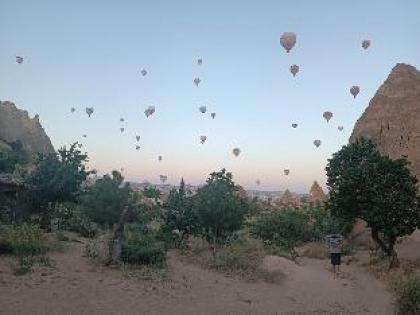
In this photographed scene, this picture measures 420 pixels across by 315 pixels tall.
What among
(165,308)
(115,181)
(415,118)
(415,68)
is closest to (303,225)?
(115,181)

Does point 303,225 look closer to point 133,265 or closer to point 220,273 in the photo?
point 220,273

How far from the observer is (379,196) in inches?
893

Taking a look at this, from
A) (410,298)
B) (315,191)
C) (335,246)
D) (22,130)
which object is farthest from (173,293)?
(22,130)

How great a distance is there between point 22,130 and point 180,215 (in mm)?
69854

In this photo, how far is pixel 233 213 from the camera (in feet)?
79.2

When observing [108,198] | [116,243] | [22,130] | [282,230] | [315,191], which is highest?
[22,130]

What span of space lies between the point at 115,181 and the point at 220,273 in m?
9.99

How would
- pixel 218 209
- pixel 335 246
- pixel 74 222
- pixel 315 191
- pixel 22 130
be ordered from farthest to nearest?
pixel 22 130 < pixel 315 191 < pixel 74 222 < pixel 218 209 < pixel 335 246

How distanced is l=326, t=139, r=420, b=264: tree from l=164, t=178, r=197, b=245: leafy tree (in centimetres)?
768

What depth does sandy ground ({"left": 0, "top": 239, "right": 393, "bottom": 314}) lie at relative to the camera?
1379 cm

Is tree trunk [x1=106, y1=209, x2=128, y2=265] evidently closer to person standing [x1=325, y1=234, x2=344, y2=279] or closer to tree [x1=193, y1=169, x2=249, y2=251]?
tree [x1=193, y1=169, x2=249, y2=251]

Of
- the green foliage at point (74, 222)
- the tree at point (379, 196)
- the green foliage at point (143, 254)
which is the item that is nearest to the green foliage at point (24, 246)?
the green foliage at point (143, 254)

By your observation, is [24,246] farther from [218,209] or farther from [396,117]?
[396,117]

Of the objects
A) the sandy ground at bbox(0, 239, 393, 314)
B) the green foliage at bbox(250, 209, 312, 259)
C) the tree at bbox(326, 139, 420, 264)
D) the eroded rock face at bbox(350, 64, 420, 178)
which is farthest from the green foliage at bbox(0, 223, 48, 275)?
the eroded rock face at bbox(350, 64, 420, 178)
